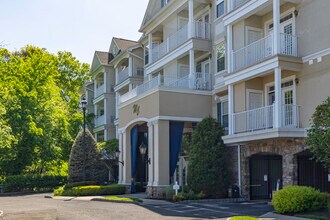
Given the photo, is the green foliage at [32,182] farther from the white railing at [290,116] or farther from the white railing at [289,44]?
the white railing at [289,44]

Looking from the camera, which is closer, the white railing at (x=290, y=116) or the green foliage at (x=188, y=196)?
the white railing at (x=290, y=116)

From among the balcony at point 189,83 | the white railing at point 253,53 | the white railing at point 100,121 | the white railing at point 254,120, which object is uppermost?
the white railing at point 253,53

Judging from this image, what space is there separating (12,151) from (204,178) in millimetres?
19607

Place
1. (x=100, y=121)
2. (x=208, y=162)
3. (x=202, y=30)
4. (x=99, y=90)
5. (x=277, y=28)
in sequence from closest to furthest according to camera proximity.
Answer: (x=277, y=28) → (x=208, y=162) → (x=202, y=30) → (x=100, y=121) → (x=99, y=90)

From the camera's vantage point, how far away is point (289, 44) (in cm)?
1992

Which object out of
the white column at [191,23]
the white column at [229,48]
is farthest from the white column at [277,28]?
the white column at [191,23]

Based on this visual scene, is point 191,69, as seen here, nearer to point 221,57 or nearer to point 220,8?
point 221,57

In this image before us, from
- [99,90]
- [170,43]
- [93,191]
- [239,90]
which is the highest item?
[170,43]

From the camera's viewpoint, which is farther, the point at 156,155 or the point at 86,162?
the point at 86,162

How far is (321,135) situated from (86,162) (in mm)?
22006

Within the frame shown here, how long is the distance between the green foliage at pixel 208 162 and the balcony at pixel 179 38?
5959mm

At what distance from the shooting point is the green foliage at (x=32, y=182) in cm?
3459

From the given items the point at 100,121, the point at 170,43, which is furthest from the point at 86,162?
the point at 100,121

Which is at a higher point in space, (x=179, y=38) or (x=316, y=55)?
(x=179, y=38)
